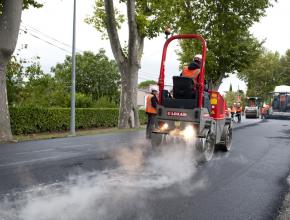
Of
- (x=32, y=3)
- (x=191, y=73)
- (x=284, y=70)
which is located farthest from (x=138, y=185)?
(x=284, y=70)

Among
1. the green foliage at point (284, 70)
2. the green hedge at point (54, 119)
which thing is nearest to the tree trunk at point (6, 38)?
the green hedge at point (54, 119)

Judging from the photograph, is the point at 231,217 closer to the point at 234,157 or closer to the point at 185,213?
the point at 185,213

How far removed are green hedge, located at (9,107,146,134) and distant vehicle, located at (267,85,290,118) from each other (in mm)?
18312

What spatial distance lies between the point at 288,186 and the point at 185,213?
2902mm

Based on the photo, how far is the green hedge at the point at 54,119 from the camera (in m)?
17.6

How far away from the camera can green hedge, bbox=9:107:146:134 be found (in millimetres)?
17594

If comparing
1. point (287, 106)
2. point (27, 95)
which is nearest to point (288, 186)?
point (27, 95)

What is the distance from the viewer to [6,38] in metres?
14.3

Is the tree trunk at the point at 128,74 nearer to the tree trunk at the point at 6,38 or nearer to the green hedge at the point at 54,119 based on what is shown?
the green hedge at the point at 54,119

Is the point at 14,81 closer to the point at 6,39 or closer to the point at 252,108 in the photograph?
the point at 6,39

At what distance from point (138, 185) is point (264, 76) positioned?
236 feet

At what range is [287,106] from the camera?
37.4 m

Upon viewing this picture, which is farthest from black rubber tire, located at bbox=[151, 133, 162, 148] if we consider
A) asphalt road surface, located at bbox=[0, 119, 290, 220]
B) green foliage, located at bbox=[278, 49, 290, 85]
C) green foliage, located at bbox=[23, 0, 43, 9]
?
green foliage, located at bbox=[278, 49, 290, 85]

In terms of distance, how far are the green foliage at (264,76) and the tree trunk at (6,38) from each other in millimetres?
63524
